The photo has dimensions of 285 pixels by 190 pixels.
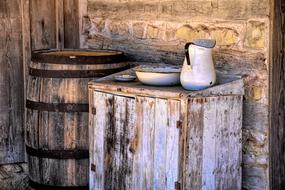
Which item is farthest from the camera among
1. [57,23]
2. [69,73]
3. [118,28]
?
[57,23]

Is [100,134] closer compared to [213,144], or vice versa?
[213,144]

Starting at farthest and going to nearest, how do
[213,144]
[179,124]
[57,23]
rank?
Answer: 1. [57,23]
2. [213,144]
3. [179,124]

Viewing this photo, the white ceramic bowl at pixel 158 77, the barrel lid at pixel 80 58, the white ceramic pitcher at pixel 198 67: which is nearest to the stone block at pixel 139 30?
the barrel lid at pixel 80 58

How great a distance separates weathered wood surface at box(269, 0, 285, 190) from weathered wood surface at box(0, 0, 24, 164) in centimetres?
208

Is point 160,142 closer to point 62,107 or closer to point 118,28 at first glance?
point 62,107

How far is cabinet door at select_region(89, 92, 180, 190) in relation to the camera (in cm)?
359

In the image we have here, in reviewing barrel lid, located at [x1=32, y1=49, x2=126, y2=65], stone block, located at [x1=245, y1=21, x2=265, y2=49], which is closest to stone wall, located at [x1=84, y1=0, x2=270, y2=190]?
stone block, located at [x1=245, y1=21, x2=265, y2=49]

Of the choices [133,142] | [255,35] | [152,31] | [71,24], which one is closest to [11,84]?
[71,24]

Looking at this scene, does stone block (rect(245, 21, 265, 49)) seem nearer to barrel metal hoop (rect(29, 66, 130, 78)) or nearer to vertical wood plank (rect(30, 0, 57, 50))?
barrel metal hoop (rect(29, 66, 130, 78))

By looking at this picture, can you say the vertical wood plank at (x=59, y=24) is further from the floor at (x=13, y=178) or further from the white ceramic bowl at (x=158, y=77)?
the white ceramic bowl at (x=158, y=77)

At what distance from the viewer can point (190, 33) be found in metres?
4.11

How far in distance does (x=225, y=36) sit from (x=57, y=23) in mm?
1659

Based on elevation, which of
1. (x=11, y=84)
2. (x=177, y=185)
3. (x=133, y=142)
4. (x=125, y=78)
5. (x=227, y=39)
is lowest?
(x=177, y=185)

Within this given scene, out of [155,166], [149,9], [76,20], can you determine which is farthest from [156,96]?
[76,20]
